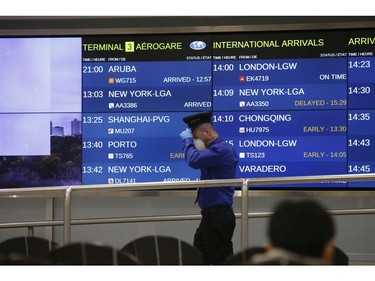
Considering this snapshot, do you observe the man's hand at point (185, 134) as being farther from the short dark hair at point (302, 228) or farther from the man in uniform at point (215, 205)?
the short dark hair at point (302, 228)

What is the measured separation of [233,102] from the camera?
6258mm

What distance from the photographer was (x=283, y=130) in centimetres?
620

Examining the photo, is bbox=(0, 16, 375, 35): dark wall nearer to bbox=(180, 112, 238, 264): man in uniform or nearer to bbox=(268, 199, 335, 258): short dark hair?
bbox=(180, 112, 238, 264): man in uniform

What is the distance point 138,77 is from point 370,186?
244 centimetres

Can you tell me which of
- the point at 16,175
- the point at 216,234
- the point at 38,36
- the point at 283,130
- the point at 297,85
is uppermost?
the point at 38,36

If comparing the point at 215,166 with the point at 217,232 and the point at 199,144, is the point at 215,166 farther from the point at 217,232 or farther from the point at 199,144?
the point at 217,232

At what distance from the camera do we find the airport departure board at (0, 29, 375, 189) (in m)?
6.13

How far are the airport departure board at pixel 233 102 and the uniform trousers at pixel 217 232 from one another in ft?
4.15

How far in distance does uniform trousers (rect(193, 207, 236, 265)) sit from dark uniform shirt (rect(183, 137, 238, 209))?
61 millimetres

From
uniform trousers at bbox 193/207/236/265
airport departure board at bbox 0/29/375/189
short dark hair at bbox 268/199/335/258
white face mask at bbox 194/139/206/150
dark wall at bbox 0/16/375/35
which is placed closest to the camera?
short dark hair at bbox 268/199/335/258

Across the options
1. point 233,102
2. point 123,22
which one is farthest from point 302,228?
point 123,22

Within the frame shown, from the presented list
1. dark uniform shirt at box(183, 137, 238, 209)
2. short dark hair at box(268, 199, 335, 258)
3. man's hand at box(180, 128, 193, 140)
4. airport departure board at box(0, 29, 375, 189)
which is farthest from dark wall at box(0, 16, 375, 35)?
short dark hair at box(268, 199, 335, 258)
